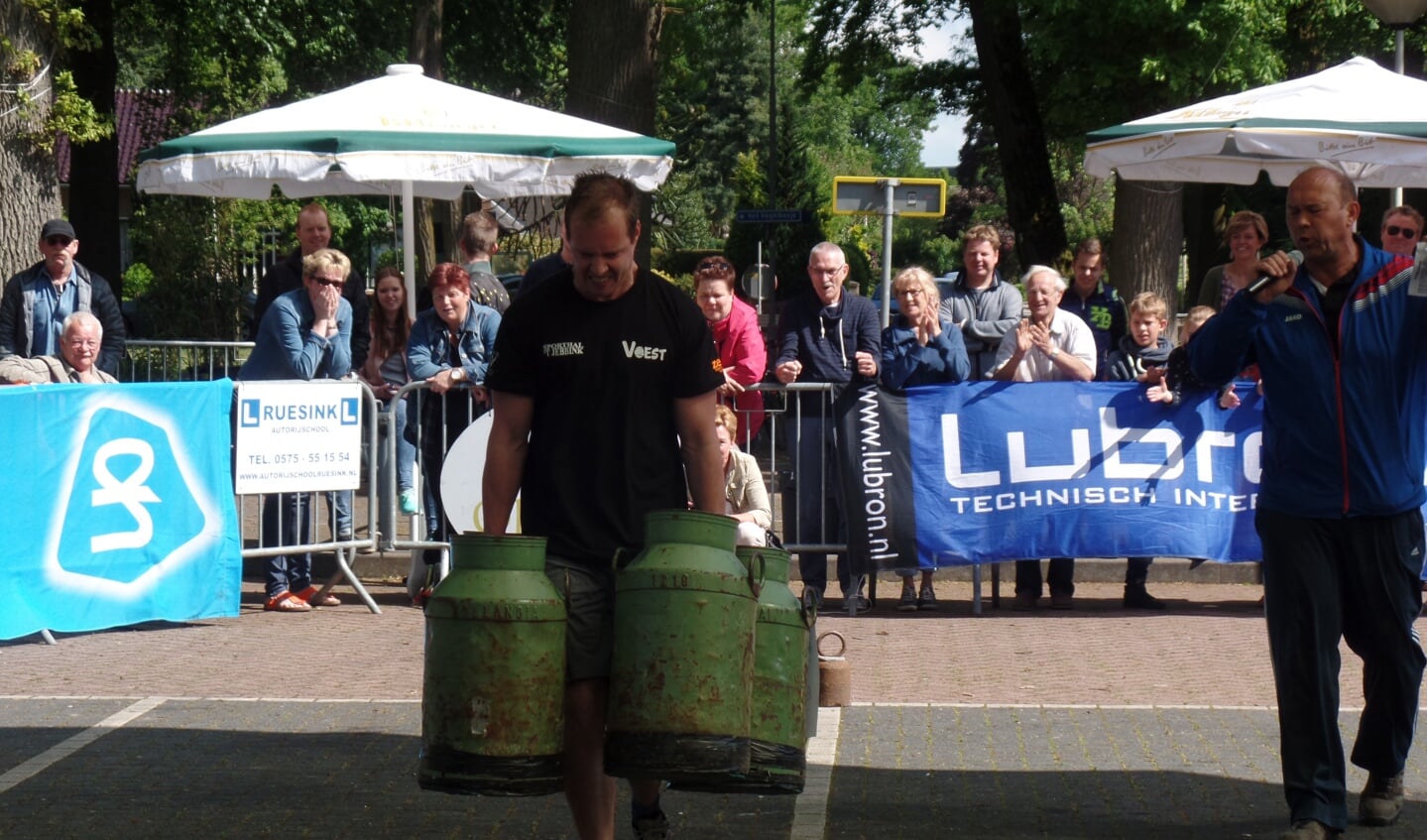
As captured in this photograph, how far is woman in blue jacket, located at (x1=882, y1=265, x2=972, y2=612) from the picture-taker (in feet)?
32.7

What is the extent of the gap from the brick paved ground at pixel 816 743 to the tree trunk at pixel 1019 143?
1126cm

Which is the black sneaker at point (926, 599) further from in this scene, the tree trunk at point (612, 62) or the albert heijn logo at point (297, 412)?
the tree trunk at point (612, 62)

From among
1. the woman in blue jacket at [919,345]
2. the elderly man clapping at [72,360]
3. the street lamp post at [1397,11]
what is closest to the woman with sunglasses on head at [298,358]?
the elderly man clapping at [72,360]

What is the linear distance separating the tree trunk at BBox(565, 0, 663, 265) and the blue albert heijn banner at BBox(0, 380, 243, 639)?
6.17 metres

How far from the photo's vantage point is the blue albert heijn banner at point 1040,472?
10.1 meters

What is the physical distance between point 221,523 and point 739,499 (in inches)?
113

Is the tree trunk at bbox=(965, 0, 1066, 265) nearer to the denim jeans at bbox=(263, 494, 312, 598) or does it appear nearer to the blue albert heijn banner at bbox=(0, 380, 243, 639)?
the denim jeans at bbox=(263, 494, 312, 598)

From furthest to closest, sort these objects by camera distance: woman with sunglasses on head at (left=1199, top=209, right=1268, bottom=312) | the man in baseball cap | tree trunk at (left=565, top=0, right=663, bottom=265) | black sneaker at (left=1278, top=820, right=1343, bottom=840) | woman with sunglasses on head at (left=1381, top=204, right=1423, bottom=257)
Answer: tree trunk at (left=565, top=0, right=663, bottom=265), the man in baseball cap, woman with sunglasses on head at (left=1381, top=204, right=1423, bottom=257), woman with sunglasses on head at (left=1199, top=209, right=1268, bottom=312), black sneaker at (left=1278, top=820, right=1343, bottom=840)

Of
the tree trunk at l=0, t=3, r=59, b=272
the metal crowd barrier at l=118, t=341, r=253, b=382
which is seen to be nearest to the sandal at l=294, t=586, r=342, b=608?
the metal crowd barrier at l=118, t=341, r=253, b=382

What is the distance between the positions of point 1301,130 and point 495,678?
7955 mm

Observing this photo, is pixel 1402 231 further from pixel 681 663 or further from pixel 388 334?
pixel 681 663

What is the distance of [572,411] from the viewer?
479 cm

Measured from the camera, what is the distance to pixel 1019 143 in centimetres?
2095

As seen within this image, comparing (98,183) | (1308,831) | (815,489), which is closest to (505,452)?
(1308,831)
